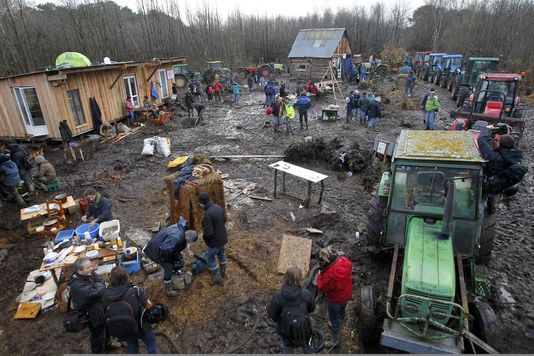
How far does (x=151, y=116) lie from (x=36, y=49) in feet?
27.3

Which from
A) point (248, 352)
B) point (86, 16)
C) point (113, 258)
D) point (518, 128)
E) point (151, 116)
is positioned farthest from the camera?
point (86, 16)

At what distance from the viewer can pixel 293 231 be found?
22.5 feet

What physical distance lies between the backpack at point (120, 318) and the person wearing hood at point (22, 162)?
734 centimetres

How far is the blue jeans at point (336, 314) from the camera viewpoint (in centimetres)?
399

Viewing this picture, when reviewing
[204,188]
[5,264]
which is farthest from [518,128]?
[5,264]

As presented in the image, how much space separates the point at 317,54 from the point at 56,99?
20741 mm

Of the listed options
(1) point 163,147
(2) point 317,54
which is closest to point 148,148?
(1) point 163,147

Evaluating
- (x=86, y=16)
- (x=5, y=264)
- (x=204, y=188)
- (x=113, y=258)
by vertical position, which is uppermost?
(x=86, y=16)

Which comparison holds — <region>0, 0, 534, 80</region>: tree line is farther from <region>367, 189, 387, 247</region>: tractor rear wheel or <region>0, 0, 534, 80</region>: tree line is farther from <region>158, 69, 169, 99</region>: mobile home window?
<region>367, 189, 387, 247</region>: tractor rear wheel

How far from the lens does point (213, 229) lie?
16.5 feet

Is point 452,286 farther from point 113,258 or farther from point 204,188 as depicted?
point 113,258

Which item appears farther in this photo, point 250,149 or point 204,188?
point 250,149

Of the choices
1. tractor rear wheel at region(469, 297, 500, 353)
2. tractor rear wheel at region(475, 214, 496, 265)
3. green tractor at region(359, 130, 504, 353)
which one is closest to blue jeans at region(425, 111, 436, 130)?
green tractor at region(359, 130, 504, 353)

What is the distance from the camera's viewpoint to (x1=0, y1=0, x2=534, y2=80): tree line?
18.6 metres
